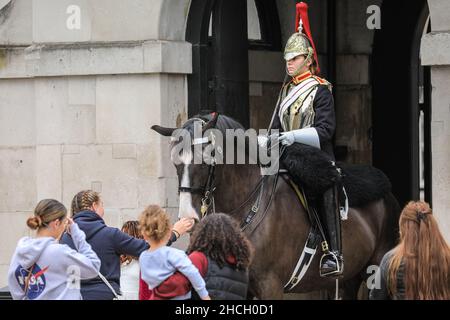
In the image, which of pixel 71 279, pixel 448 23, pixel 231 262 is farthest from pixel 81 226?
pixel 448 23

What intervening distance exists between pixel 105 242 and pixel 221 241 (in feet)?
4.82

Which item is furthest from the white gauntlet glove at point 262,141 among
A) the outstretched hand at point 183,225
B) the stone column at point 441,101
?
the stone column at point 441,101

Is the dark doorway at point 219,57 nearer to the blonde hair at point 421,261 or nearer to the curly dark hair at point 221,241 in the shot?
the curly dark hair at point 221,241

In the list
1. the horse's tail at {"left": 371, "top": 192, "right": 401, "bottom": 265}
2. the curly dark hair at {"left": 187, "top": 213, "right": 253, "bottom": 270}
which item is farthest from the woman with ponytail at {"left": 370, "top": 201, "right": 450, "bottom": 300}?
the horse's tail at {"left": 371, "top": 192, "right": 401, "bottom": 265}

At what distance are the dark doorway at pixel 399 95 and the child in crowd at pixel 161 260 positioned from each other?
261 inches

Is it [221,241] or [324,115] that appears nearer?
[221,241]

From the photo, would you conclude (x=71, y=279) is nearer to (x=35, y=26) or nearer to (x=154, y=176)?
(x=154, y=176)

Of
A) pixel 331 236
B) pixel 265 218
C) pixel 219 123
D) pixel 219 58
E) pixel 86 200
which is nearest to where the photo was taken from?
pixel 86 200

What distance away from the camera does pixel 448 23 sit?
36.0ft

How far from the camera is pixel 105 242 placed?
980 centimetres

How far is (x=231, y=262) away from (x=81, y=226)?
5.10 feet

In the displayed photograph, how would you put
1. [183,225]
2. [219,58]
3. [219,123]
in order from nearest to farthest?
[183,225] < [219,123] < [219,58]

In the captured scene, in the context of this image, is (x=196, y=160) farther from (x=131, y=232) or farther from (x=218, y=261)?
(x=218, y=261)

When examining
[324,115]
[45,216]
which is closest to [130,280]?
[45,216]
